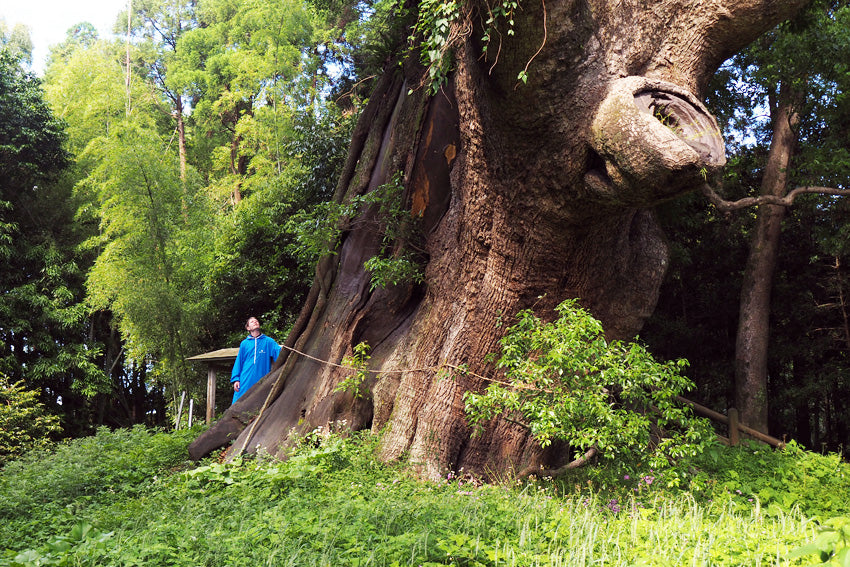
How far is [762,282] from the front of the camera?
1070 centimetres

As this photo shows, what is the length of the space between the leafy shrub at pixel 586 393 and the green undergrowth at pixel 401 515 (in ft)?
1.10

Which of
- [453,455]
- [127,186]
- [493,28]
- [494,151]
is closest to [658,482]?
[453,455]

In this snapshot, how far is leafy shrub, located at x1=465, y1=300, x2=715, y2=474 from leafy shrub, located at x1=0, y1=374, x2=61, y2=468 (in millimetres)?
11660

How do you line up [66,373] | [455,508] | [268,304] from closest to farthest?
[455,508]
[268,304]
[66,373]

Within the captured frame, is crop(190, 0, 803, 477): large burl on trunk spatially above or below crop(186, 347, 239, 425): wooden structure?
above

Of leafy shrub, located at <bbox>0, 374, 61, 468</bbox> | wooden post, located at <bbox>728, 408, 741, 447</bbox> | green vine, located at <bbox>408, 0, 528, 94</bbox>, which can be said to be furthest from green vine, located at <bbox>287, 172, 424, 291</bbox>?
leafy shrub, located at <bbox>0, 374, 61, 468</bbox>

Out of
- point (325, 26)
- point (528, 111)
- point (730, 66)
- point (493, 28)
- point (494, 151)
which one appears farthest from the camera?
point (325, 26)

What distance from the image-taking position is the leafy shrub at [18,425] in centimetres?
1308

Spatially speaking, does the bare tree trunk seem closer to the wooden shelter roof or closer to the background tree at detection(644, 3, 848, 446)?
the background tree at detection(644, 3, 848, 446)

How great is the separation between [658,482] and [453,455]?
163 centimetres

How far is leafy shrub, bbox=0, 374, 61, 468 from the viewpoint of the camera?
42.9ft

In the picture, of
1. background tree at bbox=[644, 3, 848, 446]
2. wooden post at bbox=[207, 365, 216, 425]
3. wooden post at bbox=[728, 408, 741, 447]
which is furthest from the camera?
wooden post at bbox=[207, 365, 216, 425]

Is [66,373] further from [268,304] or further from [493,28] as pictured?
[493,28]

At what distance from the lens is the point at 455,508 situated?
3.92m
